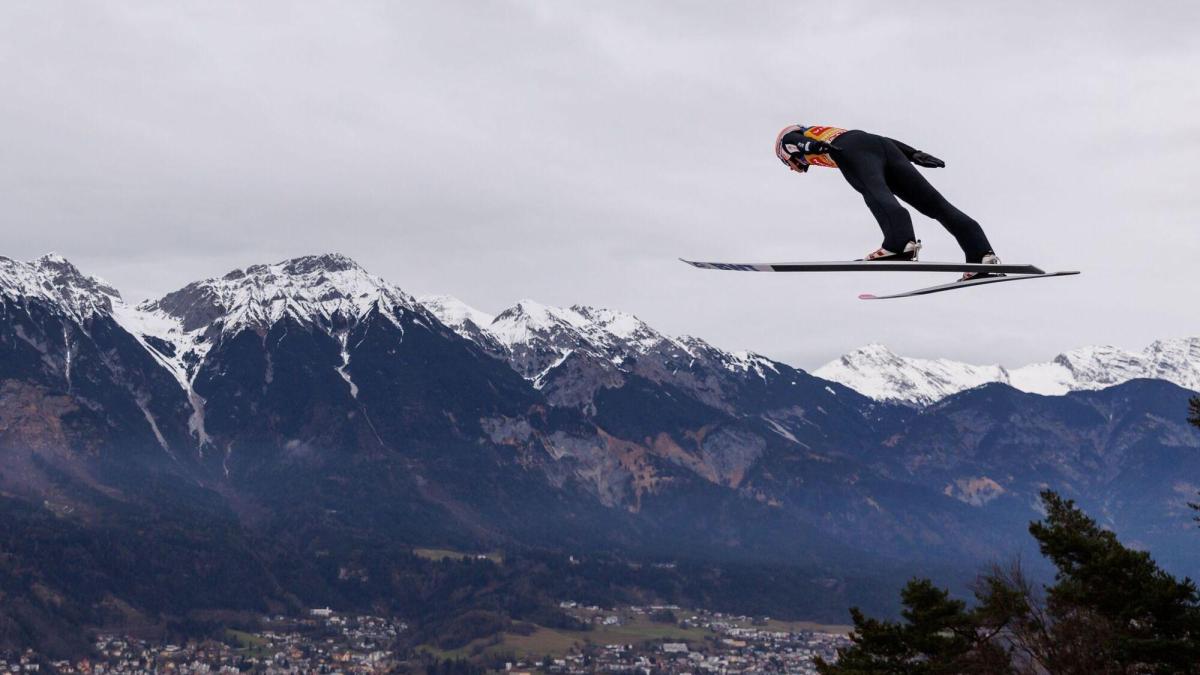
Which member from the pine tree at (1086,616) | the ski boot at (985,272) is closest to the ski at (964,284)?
the ski boot at (985,272)

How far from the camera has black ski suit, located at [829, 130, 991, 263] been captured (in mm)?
15016

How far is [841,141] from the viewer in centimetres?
1542

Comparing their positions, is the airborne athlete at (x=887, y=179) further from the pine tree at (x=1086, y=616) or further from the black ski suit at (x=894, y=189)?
the pine tree at (x=1086, y=616)

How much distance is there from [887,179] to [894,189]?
0.18 m

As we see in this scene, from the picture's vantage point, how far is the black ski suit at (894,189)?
49.3 feet

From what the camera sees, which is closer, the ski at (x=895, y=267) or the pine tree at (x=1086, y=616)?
the ski at (x=895, y=267)

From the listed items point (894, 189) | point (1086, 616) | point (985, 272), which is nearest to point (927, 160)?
point (894, 189)

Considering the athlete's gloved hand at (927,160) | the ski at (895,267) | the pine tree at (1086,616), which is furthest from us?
the pine tree at (1086,616)

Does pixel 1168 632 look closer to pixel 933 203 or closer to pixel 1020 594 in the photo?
pixel 1020 594

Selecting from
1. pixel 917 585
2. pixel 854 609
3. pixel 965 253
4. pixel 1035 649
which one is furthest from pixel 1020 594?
pixel 965 253

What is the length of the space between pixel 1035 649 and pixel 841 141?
33.9 meters

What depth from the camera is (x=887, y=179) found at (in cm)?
1572

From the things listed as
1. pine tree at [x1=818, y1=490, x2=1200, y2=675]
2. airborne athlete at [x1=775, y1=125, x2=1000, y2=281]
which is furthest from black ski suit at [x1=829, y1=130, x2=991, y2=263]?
pine tree at [x1=818, y1=490, x2=1200, y2=675]

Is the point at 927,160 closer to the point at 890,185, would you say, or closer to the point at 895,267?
the point at 890,185
